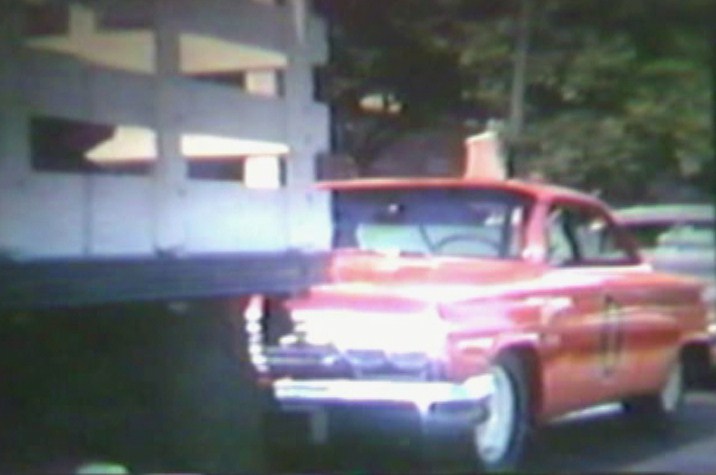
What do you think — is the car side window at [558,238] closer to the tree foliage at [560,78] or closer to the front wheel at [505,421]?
the tree foliage at [560,78]

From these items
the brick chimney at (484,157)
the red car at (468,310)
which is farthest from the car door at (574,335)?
the brick chimney at (484,157)

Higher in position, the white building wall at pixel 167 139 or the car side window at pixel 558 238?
the white building wall at pixel 167 139

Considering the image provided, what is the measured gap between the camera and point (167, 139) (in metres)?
6.22

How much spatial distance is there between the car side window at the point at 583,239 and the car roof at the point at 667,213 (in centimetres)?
5

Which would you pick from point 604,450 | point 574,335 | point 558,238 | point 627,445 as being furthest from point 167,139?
point 627,445

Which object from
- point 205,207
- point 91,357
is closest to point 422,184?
point 205,207

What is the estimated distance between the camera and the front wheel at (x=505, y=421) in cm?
657

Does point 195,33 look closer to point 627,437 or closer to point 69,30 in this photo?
point 69,30

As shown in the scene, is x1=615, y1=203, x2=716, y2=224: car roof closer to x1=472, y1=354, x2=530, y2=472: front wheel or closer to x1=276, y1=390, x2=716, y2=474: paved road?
x1=472, y1=354, x2=530, y2=472: front wheel

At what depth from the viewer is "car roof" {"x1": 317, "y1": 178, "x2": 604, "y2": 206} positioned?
253 inches

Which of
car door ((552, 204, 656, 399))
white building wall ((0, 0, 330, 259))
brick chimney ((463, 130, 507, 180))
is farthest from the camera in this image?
car door ((552, 204, 656, 399))

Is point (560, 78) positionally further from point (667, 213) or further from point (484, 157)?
point (667, 213)

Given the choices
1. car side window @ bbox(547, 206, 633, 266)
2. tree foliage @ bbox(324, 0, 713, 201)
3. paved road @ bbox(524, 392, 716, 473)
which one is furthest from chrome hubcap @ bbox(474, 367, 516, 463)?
tree foliage @ bbox(324, 0, 713, 201)

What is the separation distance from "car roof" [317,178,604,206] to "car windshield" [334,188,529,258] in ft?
0.05
